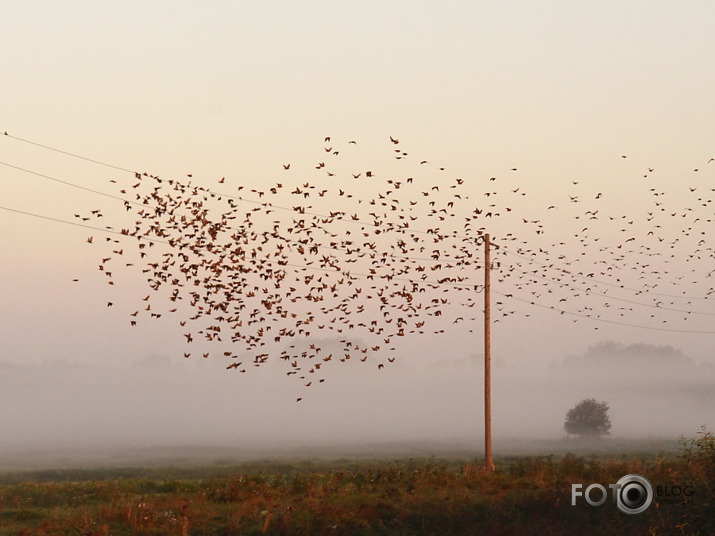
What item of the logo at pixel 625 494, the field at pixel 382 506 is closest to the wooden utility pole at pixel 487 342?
the field at pixel 382 506

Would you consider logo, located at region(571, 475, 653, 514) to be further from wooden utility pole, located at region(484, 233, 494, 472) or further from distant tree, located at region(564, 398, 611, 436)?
distant tree, located at region(564, 398, 611, 436)

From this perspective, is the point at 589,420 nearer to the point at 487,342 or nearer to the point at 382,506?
the point at 487,342

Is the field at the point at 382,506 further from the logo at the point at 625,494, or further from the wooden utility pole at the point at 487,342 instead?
the wooden utility pole at the point at 487,342

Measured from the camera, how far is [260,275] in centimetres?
3034

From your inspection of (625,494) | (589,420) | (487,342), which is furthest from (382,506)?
(589,420)

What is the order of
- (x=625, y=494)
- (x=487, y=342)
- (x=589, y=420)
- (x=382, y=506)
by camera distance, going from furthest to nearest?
(x=589, y=420) < (x=487, y=342) < (x=382, y=506) < (x=625, y=494)

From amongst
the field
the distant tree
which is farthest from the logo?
the distant tree

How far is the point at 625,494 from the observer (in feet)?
87.0

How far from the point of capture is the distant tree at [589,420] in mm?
99875

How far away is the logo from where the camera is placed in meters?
25.7

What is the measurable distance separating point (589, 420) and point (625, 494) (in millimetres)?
→ 77569

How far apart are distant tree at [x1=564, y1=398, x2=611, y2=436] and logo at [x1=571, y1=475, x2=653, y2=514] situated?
75440 mm

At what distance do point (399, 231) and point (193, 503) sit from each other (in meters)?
13.5

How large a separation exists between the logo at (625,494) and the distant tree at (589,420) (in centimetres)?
7544
